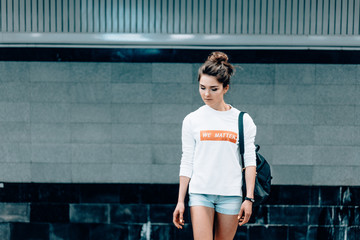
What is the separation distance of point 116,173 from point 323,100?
234 centimetres

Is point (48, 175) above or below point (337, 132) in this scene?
below

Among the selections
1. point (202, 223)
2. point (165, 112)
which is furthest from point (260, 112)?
point (202, 223)

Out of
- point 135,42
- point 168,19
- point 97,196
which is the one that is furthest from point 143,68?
point 97,196

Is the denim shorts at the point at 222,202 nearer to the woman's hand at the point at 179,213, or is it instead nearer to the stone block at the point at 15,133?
the woman's hand at the point at 179,213

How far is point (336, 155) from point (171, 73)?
77.6 inches

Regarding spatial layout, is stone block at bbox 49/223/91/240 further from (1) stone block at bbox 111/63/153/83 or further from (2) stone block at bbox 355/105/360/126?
(2) stone block at bbox 355/105/360/126

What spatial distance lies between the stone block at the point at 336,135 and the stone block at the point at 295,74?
1.72 ft

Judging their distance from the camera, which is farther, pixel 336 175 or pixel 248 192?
pixel 336 175

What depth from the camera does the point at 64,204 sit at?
146 inches

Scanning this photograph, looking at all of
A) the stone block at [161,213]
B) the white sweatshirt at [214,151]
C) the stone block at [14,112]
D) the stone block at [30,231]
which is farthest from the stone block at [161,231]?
Answer: the stone block at [14,112]

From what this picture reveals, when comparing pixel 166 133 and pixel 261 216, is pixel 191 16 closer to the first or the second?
pixel 166 133

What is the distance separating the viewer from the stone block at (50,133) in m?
3.61

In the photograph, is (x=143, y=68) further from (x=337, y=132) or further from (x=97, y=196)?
(x=337, y=132)

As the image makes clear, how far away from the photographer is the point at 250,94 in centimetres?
357
